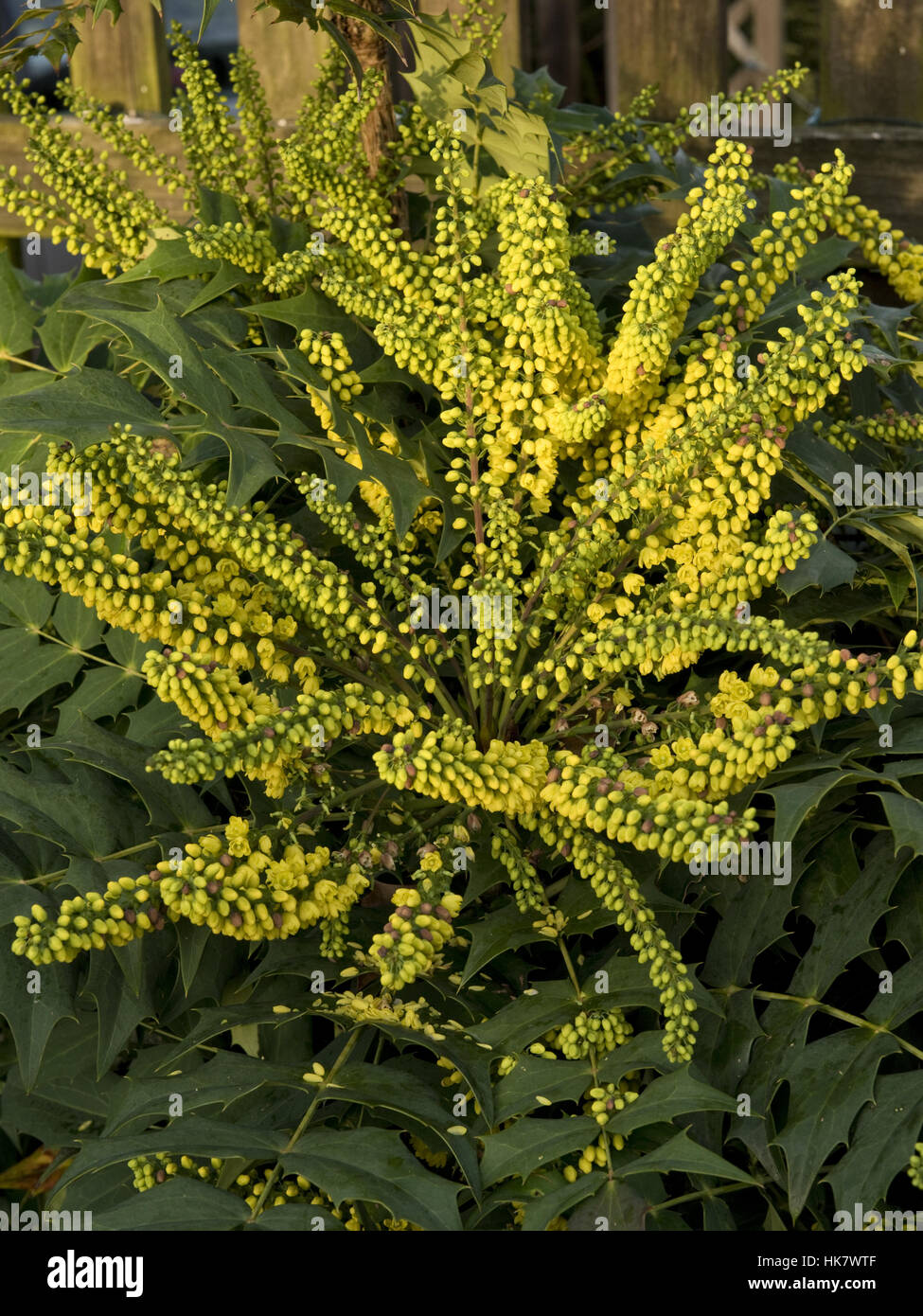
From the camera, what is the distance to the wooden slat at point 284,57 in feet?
7.86

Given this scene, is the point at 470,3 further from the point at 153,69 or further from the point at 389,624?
the point at 153,69

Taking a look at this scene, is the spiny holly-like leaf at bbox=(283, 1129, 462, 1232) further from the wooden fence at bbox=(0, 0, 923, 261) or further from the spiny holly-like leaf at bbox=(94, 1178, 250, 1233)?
the wooden fence at bbox=(0, 0, 923, 261)

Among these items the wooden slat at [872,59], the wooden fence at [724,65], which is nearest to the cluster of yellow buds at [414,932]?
the wooden fence at [724,65]

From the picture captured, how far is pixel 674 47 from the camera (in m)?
2.38

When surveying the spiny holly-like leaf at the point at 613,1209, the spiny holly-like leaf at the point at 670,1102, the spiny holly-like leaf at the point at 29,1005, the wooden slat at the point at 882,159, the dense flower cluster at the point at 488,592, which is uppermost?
the wooden slat at the point at 882,159

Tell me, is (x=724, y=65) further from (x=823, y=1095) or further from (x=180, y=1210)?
(x=180, y=1210)

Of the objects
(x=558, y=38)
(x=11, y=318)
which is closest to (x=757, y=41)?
(x=558, y=38)

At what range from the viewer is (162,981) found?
1.27 m

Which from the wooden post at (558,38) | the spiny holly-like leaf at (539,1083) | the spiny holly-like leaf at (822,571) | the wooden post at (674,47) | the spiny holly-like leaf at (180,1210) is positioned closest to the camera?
the spiny holly-like leaf at (180,1210)

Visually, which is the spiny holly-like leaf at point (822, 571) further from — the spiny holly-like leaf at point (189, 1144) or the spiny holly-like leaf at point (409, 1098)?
the spiny holly-like leaf at point (189, 1144)

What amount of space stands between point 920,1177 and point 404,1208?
387 mm

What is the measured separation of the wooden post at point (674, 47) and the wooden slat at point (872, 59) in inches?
7.9

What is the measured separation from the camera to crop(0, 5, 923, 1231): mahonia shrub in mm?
1039
